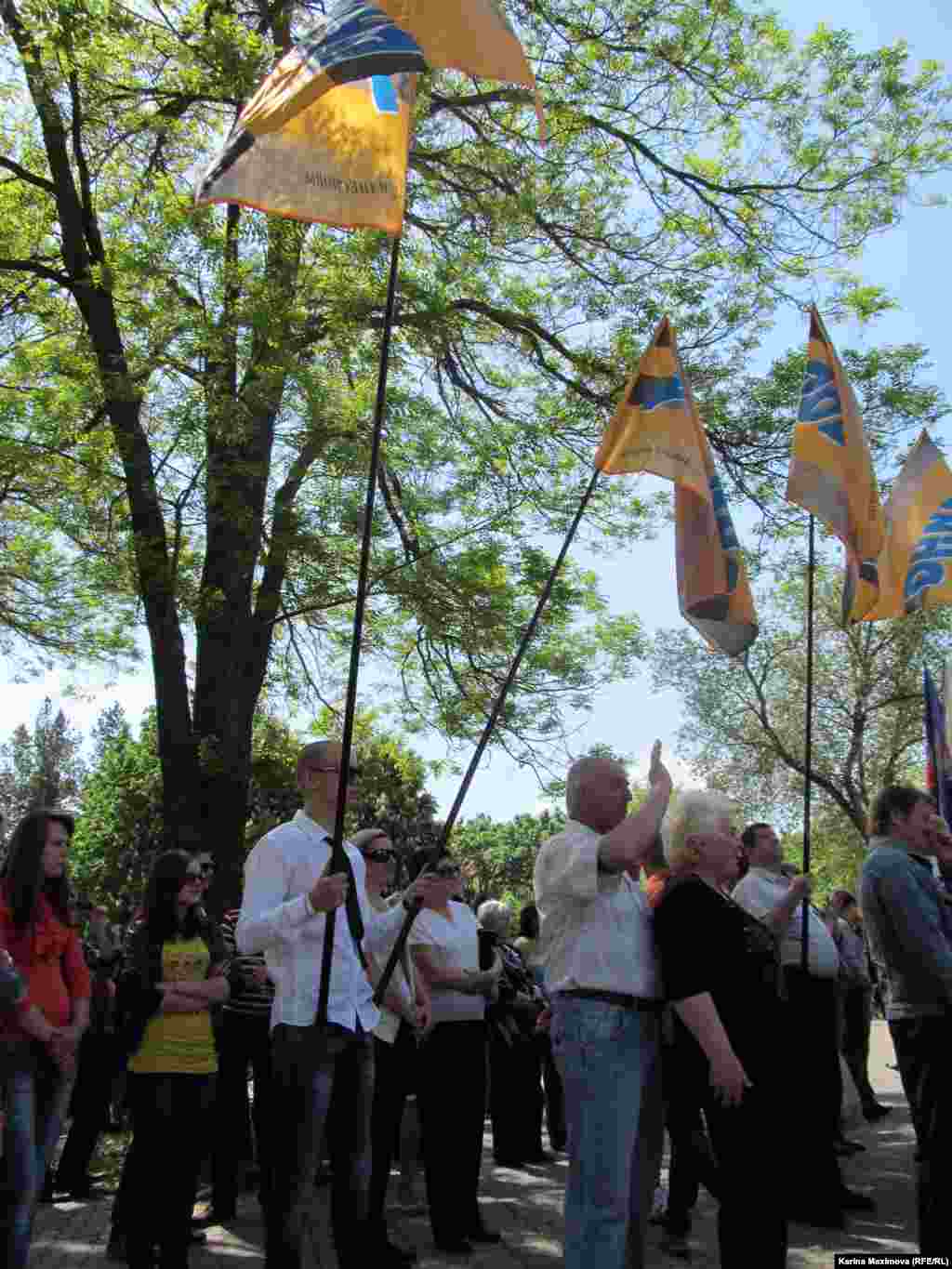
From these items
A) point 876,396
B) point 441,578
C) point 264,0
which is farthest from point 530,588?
point 264,0

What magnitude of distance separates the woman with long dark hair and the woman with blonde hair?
7.56 ft

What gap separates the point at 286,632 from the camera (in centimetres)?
1748

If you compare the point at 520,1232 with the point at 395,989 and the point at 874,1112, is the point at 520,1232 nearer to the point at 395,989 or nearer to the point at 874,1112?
the point at 395,989

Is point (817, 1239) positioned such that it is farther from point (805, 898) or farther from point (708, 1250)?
point (805, 898)

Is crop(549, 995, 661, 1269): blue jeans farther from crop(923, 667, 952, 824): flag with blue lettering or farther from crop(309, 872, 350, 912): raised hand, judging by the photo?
crop(923, 667, 952, 824): flag with blue lettering

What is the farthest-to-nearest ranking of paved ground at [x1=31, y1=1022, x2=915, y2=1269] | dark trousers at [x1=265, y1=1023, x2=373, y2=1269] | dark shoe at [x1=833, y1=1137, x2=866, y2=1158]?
dark shoe at [x1=833, y1=1137, x2=866, y2=1158] → paved ground at [x1=31, y1=1022, x2=915, y2=1269] → dark trousers at [x1=265, y1=1023, x2=373, y2=1269]

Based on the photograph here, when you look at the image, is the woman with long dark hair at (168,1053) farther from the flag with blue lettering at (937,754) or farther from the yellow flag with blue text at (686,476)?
the flag with blue lettering at (937,754)

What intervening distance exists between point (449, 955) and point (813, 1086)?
7.22 feet

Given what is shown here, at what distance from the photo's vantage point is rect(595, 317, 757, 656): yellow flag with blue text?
708cm

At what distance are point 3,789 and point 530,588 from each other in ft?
259

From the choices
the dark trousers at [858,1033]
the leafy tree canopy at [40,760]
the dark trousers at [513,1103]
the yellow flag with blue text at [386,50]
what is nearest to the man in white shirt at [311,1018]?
the yellow flag with blue text at [386,50]

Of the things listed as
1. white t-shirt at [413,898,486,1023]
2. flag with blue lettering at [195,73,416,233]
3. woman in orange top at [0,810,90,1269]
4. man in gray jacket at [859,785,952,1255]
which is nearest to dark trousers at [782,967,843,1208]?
man in gray jacket at [859,785,952,1255]

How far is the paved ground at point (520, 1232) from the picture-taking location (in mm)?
7008

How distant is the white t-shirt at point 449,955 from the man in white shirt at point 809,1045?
1571 millimetres
